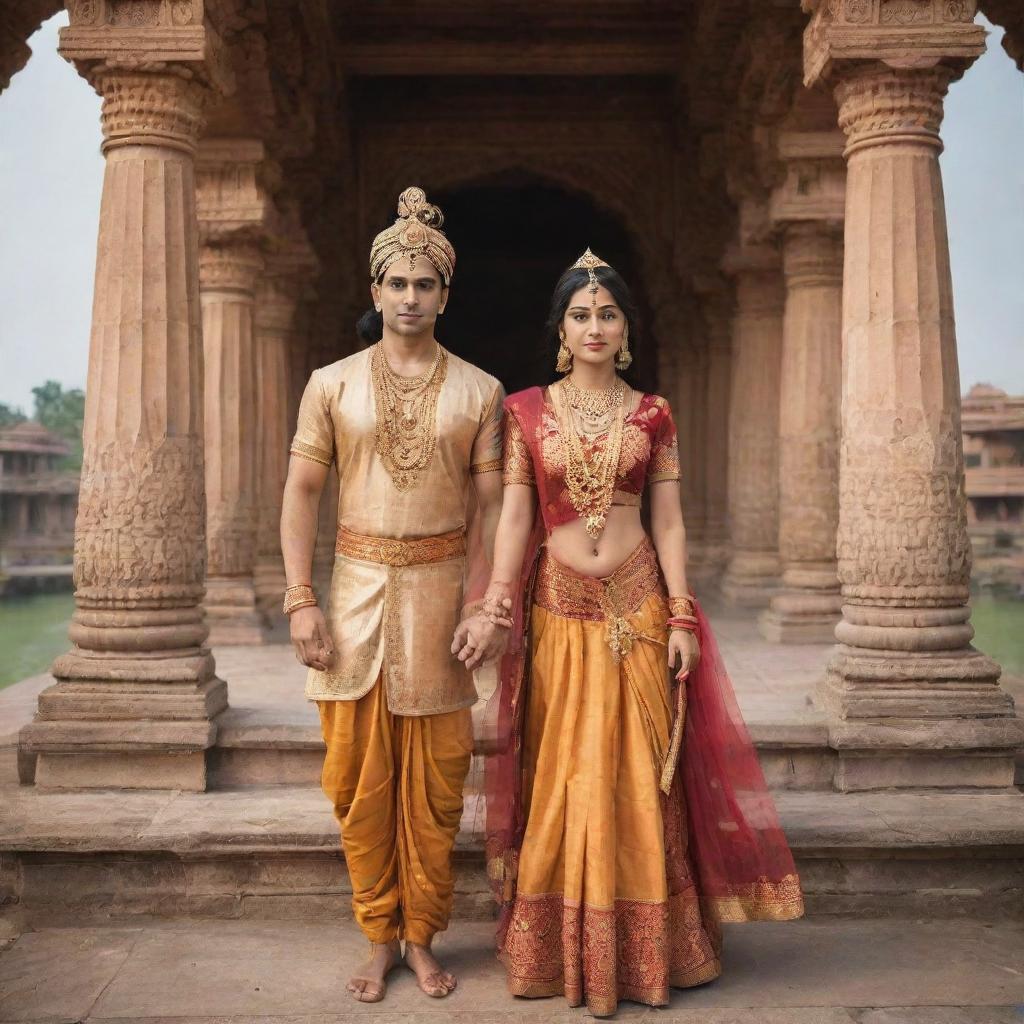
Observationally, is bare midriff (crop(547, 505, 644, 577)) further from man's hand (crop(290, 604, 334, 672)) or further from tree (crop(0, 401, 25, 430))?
tree (crop(0, 401, 25, 430))

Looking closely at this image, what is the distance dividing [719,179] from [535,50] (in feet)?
6.08

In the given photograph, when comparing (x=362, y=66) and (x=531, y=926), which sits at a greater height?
(x=362, y=66)

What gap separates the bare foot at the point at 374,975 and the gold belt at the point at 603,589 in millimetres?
1047

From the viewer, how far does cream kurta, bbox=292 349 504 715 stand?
3.21 meters

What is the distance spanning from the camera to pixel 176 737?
4.52 metres

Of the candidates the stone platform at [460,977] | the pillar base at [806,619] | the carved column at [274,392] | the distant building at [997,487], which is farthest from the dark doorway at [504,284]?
the stone platform at [460,977]

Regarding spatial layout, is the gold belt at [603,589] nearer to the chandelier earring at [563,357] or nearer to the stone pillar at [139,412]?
the chandelier earring at [563,357]

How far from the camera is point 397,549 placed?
326cm

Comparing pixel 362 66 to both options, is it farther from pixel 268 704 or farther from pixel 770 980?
pixel 770 980

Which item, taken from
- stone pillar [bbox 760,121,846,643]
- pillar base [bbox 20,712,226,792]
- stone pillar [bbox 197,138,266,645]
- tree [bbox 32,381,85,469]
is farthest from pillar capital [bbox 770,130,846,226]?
tree [bbox 32,381,85,469]

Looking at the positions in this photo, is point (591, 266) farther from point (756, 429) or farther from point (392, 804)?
point (756, 429)

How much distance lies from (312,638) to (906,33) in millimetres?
3353

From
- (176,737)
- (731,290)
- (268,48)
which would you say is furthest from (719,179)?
(176,737)

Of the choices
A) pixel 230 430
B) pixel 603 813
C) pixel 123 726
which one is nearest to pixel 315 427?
pixel 603 813
